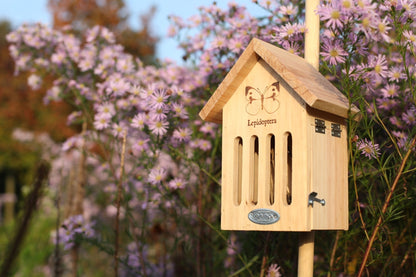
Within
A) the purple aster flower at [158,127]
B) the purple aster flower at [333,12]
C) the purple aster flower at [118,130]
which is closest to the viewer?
the purple aster flower at [333,12]

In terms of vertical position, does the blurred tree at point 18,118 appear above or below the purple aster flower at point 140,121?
above

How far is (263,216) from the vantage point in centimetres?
232

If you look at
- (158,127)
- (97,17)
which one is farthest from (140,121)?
(97,17)

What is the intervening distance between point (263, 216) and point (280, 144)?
35 cm

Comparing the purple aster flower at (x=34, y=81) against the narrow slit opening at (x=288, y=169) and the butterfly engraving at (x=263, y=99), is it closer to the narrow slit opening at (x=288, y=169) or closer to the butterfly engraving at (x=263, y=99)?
the butterfly engraving at (x=263, y=99)

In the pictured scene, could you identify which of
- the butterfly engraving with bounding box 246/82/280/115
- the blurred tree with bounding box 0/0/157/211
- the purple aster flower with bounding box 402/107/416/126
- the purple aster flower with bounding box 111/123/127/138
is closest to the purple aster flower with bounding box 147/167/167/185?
the purple aster flower with bounding box 111/123/127/138

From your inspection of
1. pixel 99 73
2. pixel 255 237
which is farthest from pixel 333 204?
pixel 99 73

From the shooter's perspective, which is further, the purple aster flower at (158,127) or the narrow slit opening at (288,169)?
the purple aster flower at (158,127)

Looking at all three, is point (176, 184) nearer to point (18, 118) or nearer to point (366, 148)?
point (366, 148)

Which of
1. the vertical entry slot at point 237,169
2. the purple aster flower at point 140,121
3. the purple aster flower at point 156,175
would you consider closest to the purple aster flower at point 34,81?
the purple aster flower at point 140,121

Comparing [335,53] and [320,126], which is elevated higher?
[335,53]

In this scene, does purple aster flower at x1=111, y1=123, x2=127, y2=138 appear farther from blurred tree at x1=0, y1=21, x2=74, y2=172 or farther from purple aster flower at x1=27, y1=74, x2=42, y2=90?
blurred tree at x1=0, y1=21, x2=74, y2=172

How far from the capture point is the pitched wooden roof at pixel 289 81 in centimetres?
221

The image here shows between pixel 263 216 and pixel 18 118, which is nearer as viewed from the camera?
pixel 263 216
